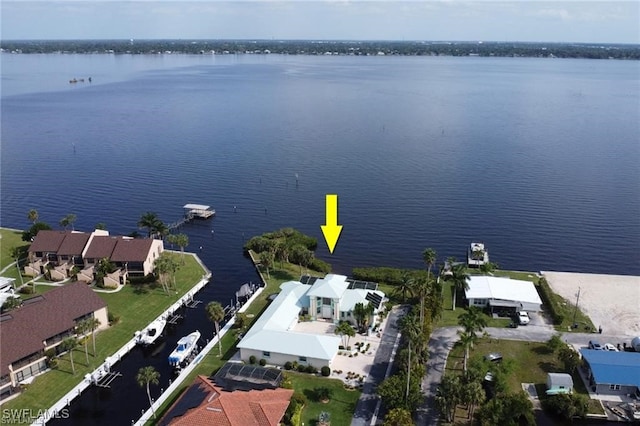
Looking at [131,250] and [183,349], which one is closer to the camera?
[183,349]

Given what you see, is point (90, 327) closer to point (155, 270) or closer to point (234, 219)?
point (155, 270)

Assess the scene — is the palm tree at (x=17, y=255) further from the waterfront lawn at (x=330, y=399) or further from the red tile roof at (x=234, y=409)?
the waterfront lawn at (x=330, y=399)

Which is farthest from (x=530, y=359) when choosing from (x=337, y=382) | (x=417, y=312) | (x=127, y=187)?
(x=127, y=187)

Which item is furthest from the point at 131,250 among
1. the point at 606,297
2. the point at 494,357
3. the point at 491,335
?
the point at 606,297

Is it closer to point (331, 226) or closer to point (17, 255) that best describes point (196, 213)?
point (331, 226)

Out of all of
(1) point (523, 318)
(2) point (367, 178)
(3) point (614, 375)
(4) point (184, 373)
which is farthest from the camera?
(2) point (367, 178)
